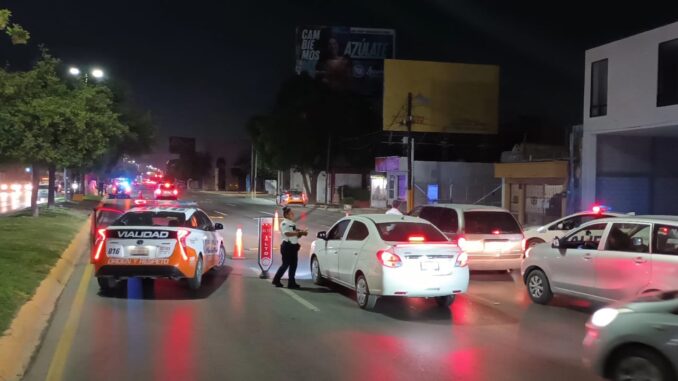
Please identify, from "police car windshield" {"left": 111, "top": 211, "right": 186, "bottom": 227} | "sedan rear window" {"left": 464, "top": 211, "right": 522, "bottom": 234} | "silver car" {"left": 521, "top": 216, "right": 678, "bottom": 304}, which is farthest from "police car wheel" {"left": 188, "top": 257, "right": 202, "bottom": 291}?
"silver car" {"left": 521, "top": 216, "right": 678, "bottom": 304}

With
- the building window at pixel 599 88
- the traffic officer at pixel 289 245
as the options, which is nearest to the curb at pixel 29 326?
the traffic officer at pixel 289 245

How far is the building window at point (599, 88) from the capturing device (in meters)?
25.0

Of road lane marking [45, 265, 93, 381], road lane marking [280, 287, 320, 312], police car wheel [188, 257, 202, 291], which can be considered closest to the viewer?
road lane marking [45, 265, 93, 381]

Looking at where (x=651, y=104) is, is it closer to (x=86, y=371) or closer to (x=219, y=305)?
(x=219, y=305)

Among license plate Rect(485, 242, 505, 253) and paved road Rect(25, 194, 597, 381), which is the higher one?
license plate Rect(485, 242, 505, 253)

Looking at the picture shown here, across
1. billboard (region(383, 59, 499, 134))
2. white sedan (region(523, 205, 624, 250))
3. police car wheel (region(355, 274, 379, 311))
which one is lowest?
police car wheel (region(355, 274, 379, 311))

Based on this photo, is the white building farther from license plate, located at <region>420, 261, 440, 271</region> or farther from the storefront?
license plate, located at <region>420, 261, 440, 271</region>

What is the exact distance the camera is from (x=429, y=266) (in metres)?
10.2

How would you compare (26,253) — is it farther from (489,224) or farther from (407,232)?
(489,224)

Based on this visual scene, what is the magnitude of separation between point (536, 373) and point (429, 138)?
4786 cm

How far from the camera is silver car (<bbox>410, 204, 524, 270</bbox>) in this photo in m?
13.9

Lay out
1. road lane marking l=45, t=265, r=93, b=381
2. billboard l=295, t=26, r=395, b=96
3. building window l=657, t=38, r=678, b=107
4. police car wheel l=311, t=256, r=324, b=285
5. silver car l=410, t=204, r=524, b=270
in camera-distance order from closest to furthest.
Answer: road lane marking l=45, t=265, r=93, b=381 < police car wheel l=311, t=256, r=324, b=285 < silver car l=410, t=204, r=524, b=270 < building window l=657, t=38, r=678, b=107 < billboard l=295, t=26, r=395, b=96

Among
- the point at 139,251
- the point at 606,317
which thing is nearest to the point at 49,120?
the point at 139,251

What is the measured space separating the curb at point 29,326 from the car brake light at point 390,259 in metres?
4.94
